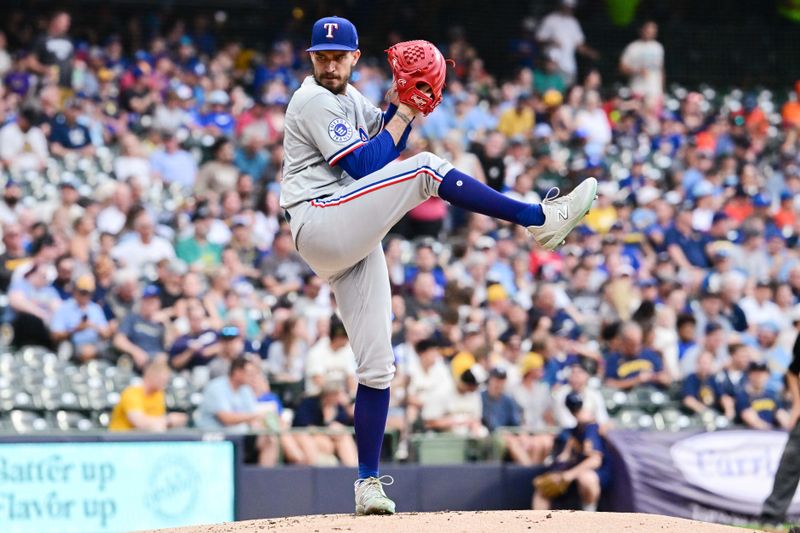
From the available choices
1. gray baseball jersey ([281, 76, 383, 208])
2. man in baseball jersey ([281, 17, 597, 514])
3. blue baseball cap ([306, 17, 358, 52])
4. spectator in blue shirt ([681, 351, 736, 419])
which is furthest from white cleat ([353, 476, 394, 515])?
spectator in blue shirt ([681, 351, 736, 419])

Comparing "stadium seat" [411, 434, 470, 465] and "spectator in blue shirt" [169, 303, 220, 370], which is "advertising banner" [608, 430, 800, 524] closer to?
"stadium seat" [411, 434, 470, 465]

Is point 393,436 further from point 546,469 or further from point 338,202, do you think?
point 338,202

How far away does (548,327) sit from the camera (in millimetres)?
11156

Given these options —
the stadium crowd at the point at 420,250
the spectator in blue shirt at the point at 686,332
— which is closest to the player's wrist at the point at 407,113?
the stadium crowd at the point at 420,250

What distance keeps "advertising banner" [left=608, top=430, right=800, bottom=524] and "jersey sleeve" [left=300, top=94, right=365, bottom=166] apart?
484cm

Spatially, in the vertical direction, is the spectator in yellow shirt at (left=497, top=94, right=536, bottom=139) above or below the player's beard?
above

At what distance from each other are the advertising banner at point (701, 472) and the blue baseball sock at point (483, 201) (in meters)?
4.62

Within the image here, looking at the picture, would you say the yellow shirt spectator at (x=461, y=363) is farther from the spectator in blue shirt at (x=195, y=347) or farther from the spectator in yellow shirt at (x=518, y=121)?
the spectator in yellow shirt at (x=518, y=121)

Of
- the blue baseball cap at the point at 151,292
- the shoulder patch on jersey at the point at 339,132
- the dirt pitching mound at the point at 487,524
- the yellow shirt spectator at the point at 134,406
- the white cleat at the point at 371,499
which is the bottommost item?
the dirt pitching mound at the point at 487,524

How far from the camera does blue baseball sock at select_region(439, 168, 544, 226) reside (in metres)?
5.07

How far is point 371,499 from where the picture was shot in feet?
18.0

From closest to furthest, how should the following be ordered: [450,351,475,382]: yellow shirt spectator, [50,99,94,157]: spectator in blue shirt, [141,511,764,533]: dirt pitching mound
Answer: [141,511,764,533]: dirt pitching mound
[450,351,475,382]: yellow shirt spectator
[50,99,94,157]: spectator in blue shirt

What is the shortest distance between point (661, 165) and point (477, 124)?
2370mm

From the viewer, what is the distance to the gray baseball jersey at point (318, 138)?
5.21 meters
